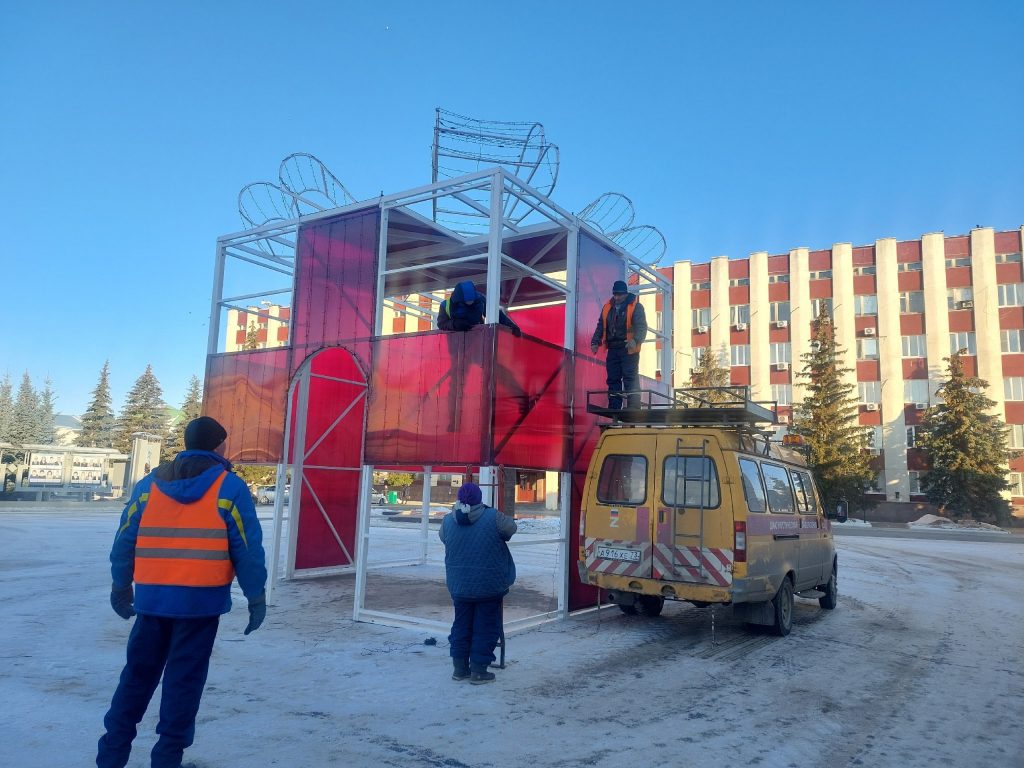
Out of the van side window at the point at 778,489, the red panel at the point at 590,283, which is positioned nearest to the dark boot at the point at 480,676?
the van side window at the point at 778,489

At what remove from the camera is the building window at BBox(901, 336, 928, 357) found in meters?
48.8

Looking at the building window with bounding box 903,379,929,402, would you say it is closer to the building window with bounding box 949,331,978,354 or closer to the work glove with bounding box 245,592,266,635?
the building window with bounding box 949,331,978,354

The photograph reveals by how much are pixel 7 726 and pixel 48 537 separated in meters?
17.0

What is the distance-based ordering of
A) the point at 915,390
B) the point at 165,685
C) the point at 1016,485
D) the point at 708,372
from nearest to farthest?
the point at 165,685 → the point at 1016,485 → the point at 915,390 → the point at 708,372

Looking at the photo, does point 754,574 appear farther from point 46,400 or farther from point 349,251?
point 46,400

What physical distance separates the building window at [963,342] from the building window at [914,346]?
152 cm

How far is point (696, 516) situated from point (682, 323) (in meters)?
48.5

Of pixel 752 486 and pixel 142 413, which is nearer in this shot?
pixel 752 486

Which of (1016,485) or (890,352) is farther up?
(890,352)

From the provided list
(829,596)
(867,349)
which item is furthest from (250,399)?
(867,349)

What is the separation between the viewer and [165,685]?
13.3ft

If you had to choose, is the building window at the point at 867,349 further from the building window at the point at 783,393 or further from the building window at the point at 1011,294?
the building window at the point at 1011,294

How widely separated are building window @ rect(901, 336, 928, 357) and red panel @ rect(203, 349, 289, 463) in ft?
158

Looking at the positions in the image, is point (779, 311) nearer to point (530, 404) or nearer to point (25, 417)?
point (530, 404)
